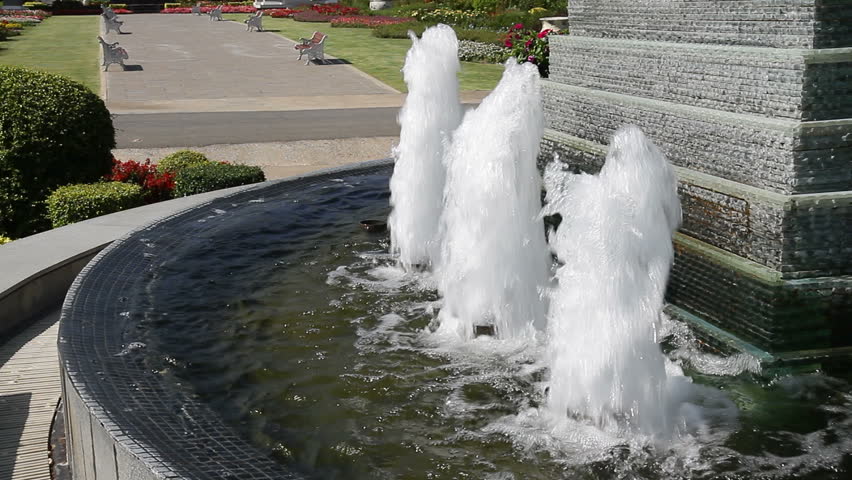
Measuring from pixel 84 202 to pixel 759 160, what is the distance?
7.37m

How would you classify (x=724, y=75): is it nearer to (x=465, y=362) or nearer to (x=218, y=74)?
(x=465, y=362)

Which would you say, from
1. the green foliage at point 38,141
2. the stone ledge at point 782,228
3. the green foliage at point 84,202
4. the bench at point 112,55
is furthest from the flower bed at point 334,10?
the stone ledge at point 782,228

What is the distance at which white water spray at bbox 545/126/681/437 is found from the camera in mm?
5133

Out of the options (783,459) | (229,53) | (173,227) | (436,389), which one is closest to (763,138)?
(783,459)

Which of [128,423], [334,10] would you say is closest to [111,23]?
[334,10]

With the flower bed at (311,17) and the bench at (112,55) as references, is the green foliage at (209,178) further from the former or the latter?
the flower bed at (311,17)

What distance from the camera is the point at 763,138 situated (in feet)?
21.0

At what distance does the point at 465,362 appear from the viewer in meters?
6.41

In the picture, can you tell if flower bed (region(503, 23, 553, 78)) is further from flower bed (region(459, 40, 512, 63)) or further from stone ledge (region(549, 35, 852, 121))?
flower bed (region(459, 40, 512, 63))

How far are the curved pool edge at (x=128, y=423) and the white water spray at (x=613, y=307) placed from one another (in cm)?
181

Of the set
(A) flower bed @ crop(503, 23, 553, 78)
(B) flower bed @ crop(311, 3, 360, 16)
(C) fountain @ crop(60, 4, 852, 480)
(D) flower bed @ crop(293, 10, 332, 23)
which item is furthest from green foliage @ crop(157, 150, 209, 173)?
(B) flower bed @ crop(311, 3, 360, 16)

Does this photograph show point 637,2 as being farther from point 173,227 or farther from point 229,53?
point 229,53

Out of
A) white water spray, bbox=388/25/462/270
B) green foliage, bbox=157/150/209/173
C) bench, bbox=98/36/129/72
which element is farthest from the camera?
bench, bbox=98/36/129/72

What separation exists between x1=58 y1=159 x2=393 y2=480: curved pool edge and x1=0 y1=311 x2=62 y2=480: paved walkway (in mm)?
516
